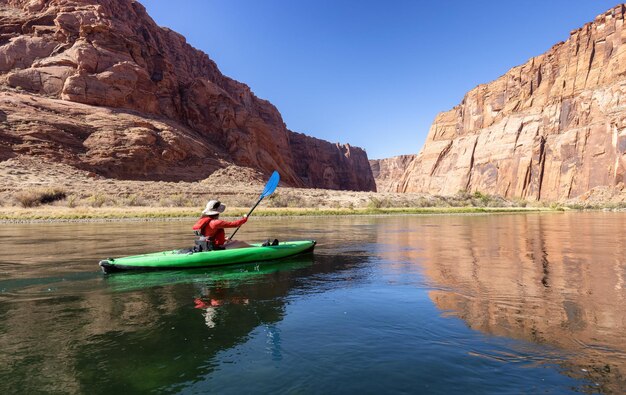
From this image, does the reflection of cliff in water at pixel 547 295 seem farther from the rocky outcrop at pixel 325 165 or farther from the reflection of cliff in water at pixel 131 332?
the rocky outcrop at pixel 325 165

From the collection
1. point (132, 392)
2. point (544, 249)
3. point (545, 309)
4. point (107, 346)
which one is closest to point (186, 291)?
point (107, 346)

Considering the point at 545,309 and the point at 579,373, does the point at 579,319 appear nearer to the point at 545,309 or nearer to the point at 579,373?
the point at 545,309

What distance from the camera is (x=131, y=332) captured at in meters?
5.21

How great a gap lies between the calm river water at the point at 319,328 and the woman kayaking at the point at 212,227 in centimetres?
60

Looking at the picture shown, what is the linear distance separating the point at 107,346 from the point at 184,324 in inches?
40.0

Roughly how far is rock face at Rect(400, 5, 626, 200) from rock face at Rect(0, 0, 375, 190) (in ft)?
132

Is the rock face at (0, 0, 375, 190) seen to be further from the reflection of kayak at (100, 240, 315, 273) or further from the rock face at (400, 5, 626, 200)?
the reflection of kayak at (100, 240, 315, 273)

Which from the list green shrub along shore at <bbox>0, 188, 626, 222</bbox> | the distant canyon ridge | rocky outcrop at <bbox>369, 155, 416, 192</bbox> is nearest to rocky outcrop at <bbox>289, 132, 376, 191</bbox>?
the distant canyon ridge

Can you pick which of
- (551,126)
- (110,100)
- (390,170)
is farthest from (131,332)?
(390,170)

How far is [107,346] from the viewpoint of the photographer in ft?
15.5

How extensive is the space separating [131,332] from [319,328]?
7.55 ft

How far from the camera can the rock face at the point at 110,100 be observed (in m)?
51.8

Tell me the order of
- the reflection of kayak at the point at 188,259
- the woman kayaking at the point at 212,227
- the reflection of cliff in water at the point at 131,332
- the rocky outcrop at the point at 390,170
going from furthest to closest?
the rocky outcrop at the point at 390,170 < the woman kayaking at the point at 212,227 < the reflection of kayak at the point at 188,259 < the reflection of cliff in water at the point at 131,332

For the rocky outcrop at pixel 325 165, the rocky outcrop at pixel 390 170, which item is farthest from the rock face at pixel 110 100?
the rocky outcrop at pixel 390 170
